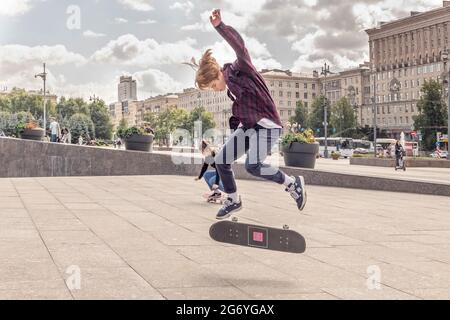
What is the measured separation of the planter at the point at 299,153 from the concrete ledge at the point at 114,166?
0.59 meters

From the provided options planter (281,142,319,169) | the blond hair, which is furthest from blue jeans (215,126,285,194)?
planter (281,142,319,169)

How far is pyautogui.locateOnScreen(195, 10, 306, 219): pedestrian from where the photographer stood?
449cm

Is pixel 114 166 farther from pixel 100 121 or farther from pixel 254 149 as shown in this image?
pixel 100 121

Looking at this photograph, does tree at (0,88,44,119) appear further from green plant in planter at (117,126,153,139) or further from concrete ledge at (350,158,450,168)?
green plant in planter at (117,126,153,139)

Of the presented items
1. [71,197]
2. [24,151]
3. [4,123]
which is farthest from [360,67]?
[71,197]

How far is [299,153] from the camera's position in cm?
1712

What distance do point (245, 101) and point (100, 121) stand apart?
126984 mm

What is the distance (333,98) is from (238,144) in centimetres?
13931

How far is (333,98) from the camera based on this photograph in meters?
141

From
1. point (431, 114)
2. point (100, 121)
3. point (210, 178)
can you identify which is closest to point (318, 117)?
point (431, 114)

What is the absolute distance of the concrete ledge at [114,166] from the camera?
1554cm

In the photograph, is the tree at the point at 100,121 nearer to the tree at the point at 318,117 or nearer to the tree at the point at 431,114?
the tree at the point at 318,117
